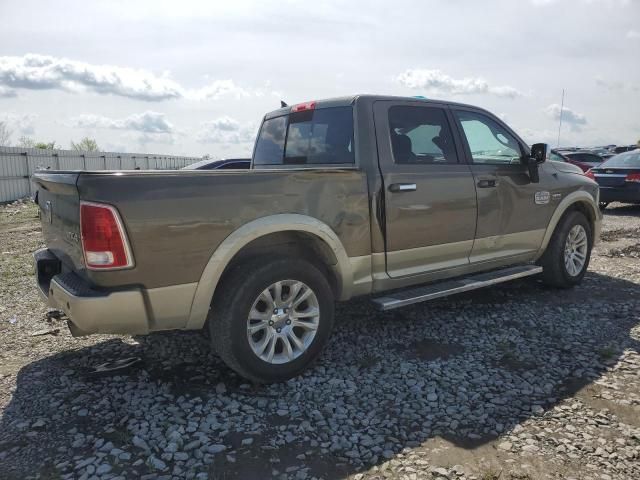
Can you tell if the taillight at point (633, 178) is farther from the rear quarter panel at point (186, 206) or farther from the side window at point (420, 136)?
the rear quarter panel at point (186, 206)

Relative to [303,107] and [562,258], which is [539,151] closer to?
[562,258]

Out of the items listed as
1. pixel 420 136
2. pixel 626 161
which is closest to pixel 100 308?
pixel 420 136

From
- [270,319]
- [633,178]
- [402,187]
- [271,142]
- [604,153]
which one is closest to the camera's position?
[270,319]

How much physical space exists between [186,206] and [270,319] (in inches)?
38.2

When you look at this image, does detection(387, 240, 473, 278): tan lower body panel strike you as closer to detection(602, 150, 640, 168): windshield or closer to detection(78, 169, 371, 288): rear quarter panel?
detection(78, 169, 371, 288): rear quarter panel

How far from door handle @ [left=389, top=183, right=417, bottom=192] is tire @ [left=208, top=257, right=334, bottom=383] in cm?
86

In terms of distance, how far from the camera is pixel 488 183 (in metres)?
4.64

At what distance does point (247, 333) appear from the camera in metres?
3.35

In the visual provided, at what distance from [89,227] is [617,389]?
350cm

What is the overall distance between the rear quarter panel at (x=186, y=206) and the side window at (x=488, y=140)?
1.78 m

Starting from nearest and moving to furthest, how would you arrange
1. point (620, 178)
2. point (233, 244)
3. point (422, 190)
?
1. point (233, 244)
2. point (422, 190)
3. point (620, 178)

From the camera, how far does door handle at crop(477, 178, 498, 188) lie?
15.0 ft

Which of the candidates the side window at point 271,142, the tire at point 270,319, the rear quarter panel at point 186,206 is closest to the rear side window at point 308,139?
the side window at point 271,142

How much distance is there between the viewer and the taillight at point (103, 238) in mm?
2846
